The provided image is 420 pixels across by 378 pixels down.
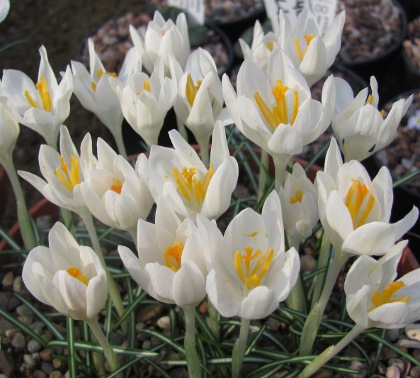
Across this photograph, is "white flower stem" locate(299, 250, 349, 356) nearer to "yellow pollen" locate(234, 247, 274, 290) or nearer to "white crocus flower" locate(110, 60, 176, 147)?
"yellow pollen" locate(234, 247, 274, 290)

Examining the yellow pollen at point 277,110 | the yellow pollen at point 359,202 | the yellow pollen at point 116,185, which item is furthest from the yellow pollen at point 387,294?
the yellow pollen at point 116,185

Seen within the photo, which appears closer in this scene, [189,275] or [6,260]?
[189,275]

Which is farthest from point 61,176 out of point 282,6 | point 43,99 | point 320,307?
point 282,6

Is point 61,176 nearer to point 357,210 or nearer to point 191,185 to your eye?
point 191,185

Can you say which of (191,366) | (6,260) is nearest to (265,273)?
(191,366)

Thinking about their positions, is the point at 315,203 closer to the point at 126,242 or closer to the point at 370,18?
the point at 126,242
